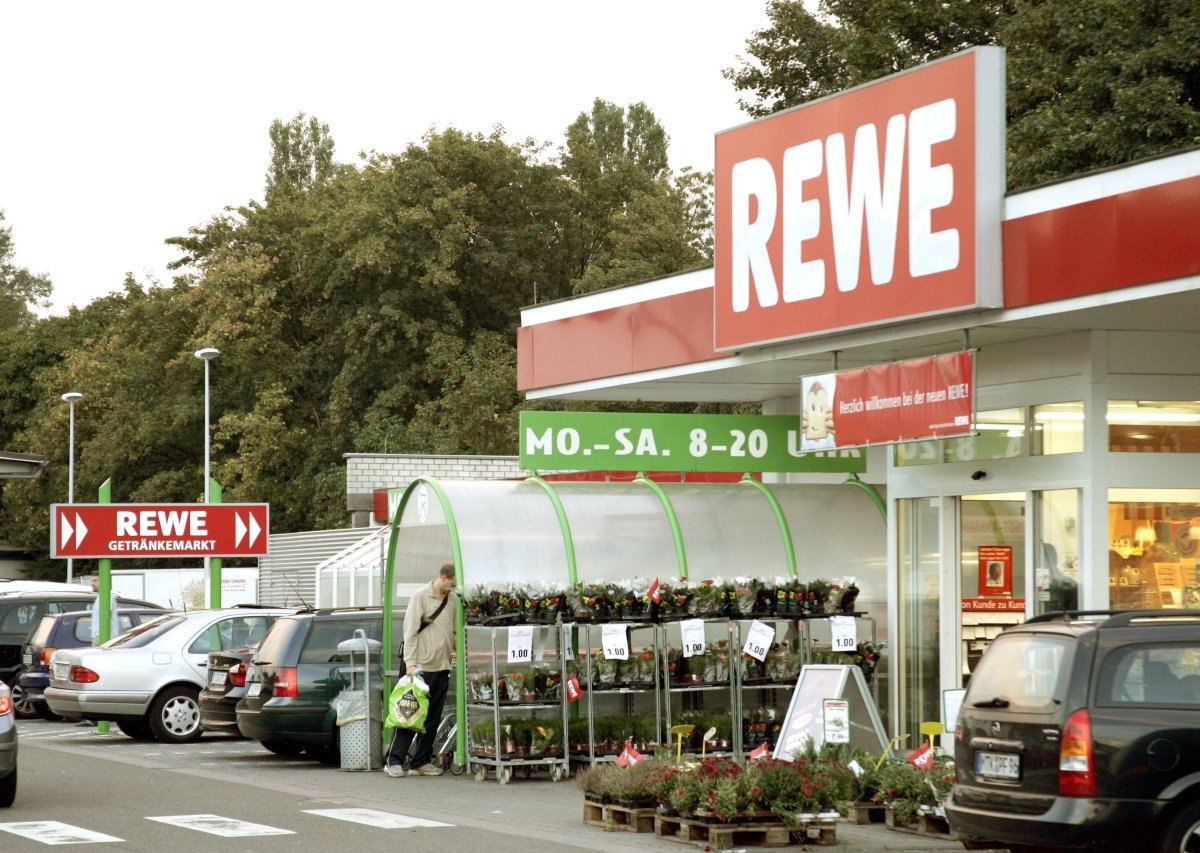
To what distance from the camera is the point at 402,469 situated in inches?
1624

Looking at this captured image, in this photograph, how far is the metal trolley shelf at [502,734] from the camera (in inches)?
642

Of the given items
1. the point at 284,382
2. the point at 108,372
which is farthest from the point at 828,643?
the point at 108,372

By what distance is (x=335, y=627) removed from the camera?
1869 cm

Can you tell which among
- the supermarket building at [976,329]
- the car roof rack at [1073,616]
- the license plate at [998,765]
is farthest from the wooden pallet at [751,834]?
the supermarket building at [976,329]

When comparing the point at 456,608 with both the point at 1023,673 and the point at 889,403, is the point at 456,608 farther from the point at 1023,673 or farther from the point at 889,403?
the point at 1023,673

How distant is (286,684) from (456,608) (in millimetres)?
2313

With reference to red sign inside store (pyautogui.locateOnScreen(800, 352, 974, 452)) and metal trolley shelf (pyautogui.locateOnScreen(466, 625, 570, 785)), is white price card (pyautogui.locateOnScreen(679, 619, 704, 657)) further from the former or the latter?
red sign inside store (pyautogui.locateOnScreen(800, 352, 974, 452))

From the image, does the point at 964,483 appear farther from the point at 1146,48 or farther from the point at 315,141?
the point at 315,141

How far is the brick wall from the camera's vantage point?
39562 mm

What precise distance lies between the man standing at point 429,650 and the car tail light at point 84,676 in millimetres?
5986

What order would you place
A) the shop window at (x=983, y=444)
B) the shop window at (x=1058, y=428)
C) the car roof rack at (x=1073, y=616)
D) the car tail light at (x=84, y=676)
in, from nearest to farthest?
1. the car roof rack at (x=1073, y=616)
2. the shop window at (x=1058, y=428)
3. the shop window at (x=983, y=444)
4. the car tail light at (x=84, y=676)

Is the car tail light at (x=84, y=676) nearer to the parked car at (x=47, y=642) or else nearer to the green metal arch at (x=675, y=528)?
the parked car at (x=47, y=642)

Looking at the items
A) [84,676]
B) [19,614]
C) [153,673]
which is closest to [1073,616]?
[153,673]

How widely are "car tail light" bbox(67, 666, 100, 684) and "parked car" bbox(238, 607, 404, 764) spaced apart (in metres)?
→ 3.72
